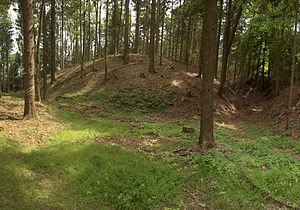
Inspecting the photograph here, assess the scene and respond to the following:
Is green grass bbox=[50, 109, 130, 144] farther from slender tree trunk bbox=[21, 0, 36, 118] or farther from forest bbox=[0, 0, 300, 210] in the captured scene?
slender tree trunk bbox=[21, 0, 36, 118]

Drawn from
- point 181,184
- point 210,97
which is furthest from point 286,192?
point 210,97

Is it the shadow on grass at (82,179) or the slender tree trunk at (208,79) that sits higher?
the slender tree trunk at (208,79)

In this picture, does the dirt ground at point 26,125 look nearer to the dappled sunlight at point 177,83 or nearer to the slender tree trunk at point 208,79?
the slender tree trunk at point 208,79

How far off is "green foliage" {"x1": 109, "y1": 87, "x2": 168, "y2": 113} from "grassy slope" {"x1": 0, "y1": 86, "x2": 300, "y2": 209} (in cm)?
781

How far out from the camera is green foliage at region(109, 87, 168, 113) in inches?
831

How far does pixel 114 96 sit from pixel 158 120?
4861mm

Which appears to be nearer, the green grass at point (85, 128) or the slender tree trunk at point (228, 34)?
the green grass at point (85, 128)

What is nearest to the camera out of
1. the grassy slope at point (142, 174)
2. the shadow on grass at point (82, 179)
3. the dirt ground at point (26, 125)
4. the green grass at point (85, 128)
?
the shadow on grass at point (82, 179)

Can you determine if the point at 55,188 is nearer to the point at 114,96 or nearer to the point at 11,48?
the point at 114,96

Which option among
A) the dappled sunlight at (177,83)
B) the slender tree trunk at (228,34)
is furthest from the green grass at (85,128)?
the slender tree trunk at (228,34)

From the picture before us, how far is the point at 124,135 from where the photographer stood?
1391cm

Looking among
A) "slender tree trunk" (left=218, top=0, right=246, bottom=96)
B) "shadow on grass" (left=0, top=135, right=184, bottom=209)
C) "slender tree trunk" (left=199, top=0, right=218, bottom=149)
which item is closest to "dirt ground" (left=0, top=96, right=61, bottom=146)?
"shadow on grass" (left=0, top=135, right=184, bottom=209)

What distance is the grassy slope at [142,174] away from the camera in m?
8.27

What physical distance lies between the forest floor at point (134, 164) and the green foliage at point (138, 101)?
2.64 metres
